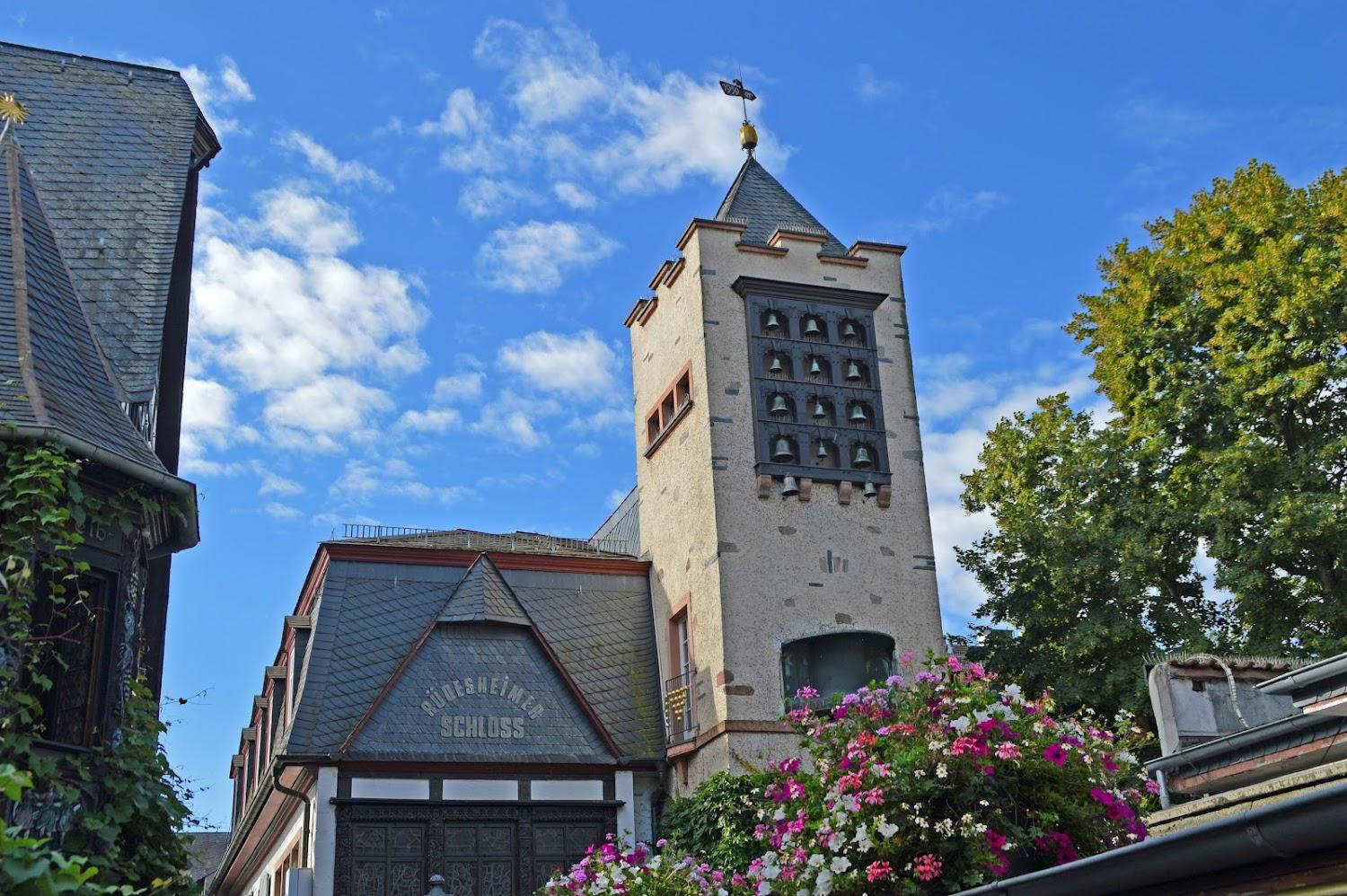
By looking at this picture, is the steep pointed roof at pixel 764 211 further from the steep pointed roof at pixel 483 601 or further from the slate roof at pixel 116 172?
the slate roof at pixel 116 172

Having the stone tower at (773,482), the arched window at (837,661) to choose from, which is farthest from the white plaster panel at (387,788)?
the arched window at (837,661)

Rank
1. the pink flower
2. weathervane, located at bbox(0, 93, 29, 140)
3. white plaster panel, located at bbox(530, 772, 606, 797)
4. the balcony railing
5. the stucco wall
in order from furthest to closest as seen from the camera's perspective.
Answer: the balcony railing < the stucco wall < white plaster panel, located at bbox(530, 772, 606, 797) < weathervane, located at bbox(0, 93, 29, 140) < the pink flower

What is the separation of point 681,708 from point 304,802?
18.2 ft

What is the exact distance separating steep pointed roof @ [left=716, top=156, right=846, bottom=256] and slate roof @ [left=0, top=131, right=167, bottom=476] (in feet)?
37.7

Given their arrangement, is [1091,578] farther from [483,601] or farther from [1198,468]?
[483,601]

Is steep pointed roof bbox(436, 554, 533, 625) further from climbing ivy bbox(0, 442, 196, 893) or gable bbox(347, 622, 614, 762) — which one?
climbing ivy bbox(0, 442, 196, 893)

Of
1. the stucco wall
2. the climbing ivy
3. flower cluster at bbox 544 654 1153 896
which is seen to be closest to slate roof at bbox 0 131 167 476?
the climbing ivy

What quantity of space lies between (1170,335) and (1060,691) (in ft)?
21.1

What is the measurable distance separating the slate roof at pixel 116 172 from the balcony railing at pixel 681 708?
9168 mm

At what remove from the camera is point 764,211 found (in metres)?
24.8

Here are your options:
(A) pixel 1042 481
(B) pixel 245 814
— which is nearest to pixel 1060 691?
(A) pixel 1042 481

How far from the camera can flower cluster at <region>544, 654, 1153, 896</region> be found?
428 inches

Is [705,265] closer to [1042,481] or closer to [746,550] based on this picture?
[746,550]

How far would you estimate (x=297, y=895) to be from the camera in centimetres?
1841
